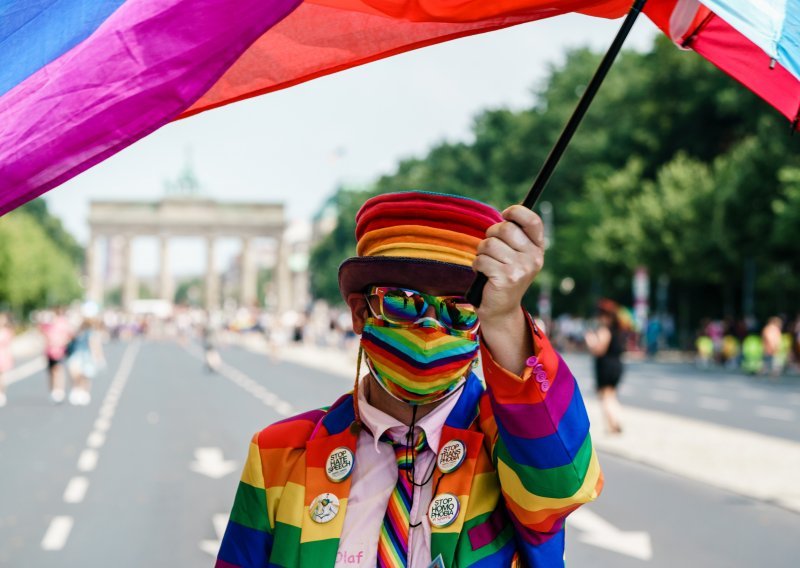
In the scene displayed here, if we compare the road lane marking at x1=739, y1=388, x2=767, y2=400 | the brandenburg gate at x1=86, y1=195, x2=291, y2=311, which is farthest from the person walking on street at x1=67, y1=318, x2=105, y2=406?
the brandenburg gate at x1=86, y1=195, x2=291, y2=311

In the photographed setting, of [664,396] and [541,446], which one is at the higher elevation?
[541,446]

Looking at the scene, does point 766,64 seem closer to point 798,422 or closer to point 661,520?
point 661,520

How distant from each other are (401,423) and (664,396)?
2230cm

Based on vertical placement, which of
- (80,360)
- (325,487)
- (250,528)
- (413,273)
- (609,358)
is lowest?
(80,360)

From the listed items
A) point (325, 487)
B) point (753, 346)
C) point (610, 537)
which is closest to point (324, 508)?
point (325, 487)

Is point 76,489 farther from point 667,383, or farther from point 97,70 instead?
point 667,383

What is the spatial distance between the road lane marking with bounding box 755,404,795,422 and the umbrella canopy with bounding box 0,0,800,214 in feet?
56.8

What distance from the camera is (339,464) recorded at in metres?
2.43

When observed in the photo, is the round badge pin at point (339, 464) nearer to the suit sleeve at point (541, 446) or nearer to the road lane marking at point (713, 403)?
the suit sleeve at point (541, 446)

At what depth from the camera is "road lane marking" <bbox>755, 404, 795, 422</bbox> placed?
1931cm

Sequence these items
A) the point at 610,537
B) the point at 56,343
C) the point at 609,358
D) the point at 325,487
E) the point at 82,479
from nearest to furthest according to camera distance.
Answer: the point at 325,487 → the point at 610,537 → the point at 82,479 → the point at 609,358 → the point at 56,343

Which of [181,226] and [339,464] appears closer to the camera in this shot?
[339,464]

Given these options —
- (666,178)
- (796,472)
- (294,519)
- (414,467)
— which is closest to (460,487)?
(414,467)

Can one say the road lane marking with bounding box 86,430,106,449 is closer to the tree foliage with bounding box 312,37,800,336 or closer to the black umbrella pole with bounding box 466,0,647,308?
the black umbrella pole with bounding box 466,0,647,308
